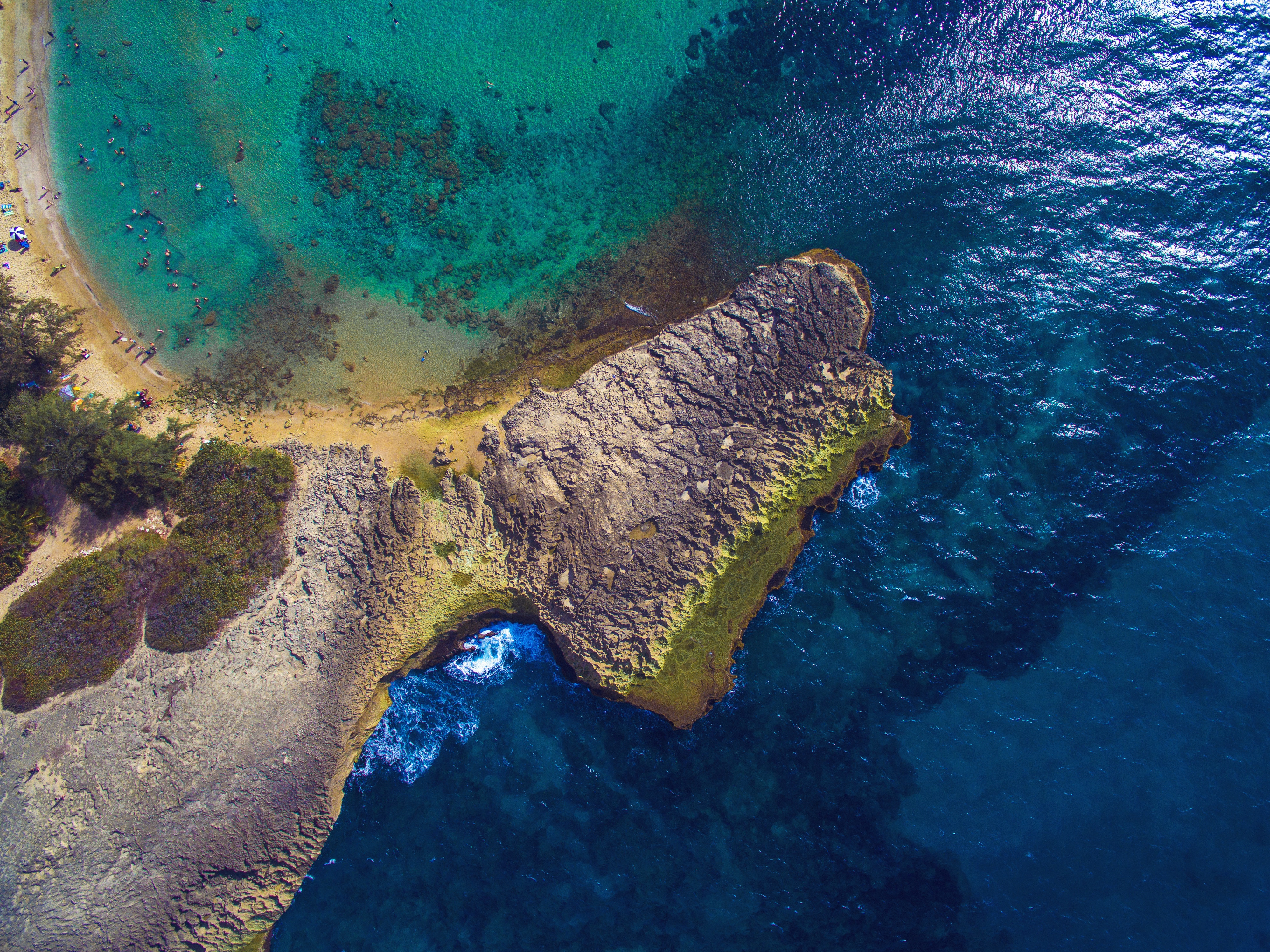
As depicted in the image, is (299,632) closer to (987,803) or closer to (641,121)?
(641,121)

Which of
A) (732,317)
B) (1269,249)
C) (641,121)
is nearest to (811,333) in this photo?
(732,317)

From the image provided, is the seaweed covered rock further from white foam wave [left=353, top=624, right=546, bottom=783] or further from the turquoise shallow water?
the turquoise shallow water

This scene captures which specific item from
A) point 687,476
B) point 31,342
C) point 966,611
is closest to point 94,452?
point 31,342

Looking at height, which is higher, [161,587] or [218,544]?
[218,544]

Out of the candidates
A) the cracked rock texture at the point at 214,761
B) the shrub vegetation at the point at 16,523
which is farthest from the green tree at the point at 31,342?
the cracked rock texture at the point at 214,761

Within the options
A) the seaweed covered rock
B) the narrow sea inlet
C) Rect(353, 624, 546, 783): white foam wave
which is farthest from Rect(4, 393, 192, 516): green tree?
the seaweed covered rock

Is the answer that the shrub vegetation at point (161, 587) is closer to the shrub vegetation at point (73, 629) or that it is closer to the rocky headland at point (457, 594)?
the shrub vegetation at point (73, 629)

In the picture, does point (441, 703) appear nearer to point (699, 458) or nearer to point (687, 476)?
point (687, 476)
